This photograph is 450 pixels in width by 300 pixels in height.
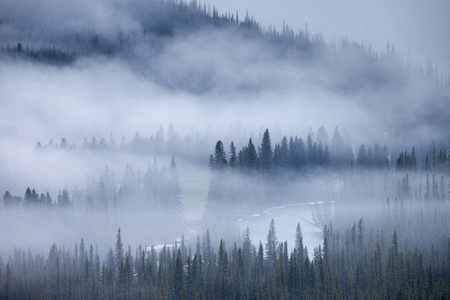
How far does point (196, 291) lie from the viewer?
197 m

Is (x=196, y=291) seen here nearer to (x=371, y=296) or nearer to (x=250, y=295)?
(x=250, y=295)

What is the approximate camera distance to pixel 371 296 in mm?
196375

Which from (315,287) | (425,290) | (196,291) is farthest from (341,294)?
(196,291)

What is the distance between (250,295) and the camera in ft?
649

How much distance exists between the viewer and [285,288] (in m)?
194

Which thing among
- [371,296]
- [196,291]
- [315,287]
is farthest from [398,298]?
[196,291]

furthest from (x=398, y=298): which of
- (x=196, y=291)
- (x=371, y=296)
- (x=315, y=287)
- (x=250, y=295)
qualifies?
(x=196, y=291)

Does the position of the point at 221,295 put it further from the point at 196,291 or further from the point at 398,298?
the point at 398,298

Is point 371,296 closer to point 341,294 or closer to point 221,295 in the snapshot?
point 341,294

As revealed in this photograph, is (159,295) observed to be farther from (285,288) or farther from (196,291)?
(285,288)

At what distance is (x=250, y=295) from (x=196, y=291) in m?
14.5

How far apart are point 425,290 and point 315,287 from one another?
95.5 feet

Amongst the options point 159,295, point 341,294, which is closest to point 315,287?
point 341,294

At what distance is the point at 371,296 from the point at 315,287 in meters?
14.9
